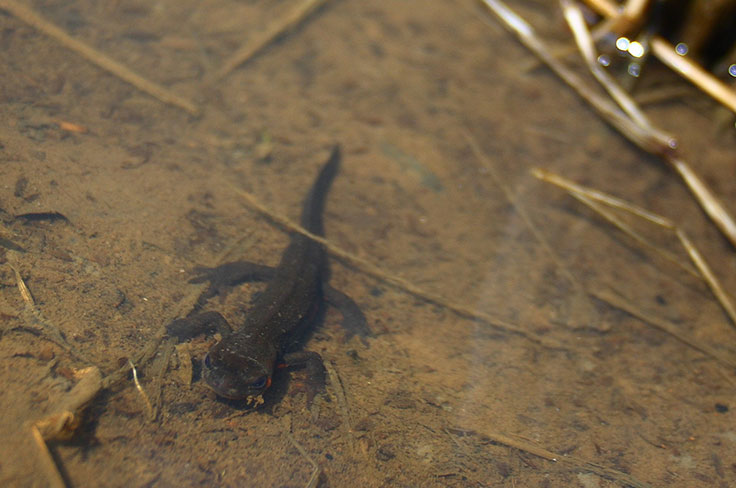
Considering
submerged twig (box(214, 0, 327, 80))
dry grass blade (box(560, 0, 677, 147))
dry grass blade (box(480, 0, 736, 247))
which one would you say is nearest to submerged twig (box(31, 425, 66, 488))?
submerged twig (box(214, 0, 327, 80))

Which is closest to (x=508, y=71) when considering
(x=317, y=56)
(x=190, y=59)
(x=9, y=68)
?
(x=317, y=56)

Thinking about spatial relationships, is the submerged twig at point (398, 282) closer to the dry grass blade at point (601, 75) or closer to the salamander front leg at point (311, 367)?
the salamander front leg at point (311, 367)

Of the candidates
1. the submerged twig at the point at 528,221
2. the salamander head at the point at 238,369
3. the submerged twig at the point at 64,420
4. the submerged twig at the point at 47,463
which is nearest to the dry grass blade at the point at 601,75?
the submerged twig at the point at 528,221

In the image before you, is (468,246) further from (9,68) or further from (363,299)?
(9,68)

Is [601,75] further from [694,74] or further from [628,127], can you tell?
[694,74]

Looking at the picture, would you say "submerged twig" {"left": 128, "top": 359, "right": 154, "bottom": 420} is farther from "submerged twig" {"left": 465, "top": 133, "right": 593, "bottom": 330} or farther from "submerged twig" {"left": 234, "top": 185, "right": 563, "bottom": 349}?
"submerged twig" {"left": 465, "top": 133, "right": 593, "bottom": 330}

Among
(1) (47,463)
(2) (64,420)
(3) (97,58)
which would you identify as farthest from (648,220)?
(3) (97,58)

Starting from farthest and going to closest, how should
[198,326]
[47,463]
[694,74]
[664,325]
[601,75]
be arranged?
[601,75]
[694,74]
[664,325]
[198,326]
[47,463]
